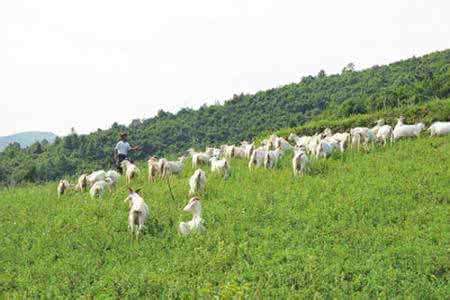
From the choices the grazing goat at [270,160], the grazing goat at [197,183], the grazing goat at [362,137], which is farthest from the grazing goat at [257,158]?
the grazing goat at [197,183]

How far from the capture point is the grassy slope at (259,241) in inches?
375

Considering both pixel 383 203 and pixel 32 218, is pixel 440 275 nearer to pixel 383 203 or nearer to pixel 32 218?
pixel 383 203

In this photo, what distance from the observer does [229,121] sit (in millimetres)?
55344

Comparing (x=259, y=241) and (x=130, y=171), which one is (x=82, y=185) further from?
(x=259, y=241)

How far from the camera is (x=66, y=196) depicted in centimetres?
1822

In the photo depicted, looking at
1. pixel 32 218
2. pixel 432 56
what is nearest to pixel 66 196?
pixel 32 218

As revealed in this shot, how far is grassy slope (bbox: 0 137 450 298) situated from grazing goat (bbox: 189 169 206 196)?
285mm

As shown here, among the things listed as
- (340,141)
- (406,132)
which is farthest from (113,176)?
(406,132)

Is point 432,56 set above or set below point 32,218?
above

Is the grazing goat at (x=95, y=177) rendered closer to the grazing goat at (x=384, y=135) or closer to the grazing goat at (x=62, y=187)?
the grazing goat at (x=62, y=187)

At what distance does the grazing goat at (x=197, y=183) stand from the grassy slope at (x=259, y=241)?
285 millimetres

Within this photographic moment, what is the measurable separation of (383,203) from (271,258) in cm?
416

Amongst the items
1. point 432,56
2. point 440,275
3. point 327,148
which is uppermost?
point 432,56

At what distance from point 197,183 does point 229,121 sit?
130ft
